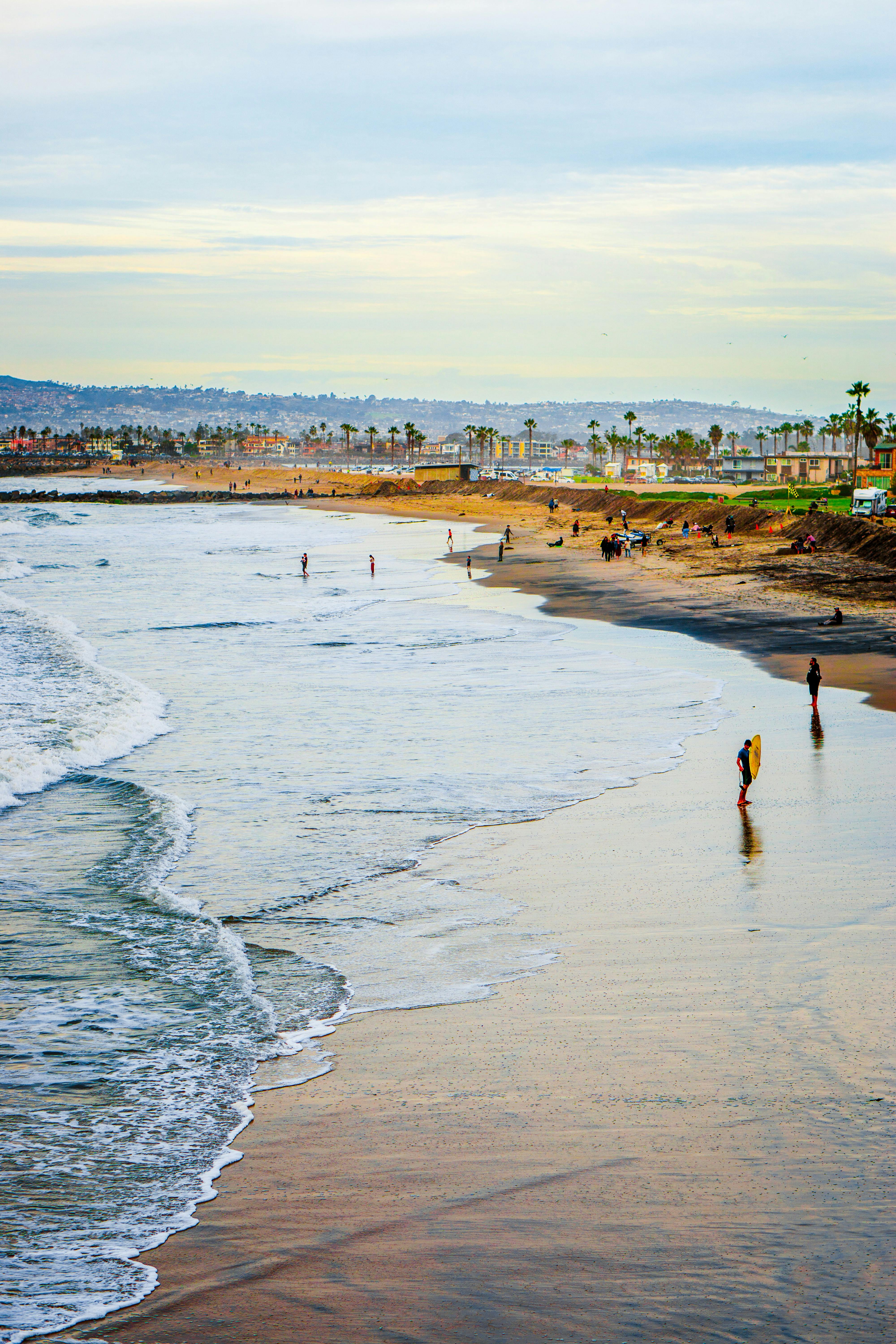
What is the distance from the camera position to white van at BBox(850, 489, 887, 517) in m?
55.5

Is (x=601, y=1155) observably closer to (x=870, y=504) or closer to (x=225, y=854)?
(x=225, y=854)

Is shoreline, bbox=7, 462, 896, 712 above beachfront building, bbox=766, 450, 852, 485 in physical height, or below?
below

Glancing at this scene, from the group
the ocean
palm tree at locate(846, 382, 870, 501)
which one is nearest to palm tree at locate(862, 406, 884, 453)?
palm tree at locate(846, 382, 870, 501)

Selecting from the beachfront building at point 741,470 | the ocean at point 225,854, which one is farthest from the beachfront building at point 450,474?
the ocean at point 225,854

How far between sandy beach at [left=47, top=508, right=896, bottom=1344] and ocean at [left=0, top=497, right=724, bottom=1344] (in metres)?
0.47

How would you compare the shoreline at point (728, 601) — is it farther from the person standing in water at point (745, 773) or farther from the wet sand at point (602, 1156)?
the wet sand at point (602, 1156)

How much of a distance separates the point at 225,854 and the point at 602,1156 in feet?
28.5

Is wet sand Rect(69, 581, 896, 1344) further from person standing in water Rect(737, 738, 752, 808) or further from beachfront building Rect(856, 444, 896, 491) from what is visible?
beachfront building Rect(856, 444, 896, 491)

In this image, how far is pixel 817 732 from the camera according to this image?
21.2m

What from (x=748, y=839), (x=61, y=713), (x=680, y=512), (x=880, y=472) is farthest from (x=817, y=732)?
(x=880, y=472)

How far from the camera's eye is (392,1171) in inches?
297

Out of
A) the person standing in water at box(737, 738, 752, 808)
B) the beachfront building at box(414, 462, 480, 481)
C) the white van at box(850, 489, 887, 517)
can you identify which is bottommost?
the person standing in water at box(737, 738, 752, 808)

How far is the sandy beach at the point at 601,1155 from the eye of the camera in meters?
6.12

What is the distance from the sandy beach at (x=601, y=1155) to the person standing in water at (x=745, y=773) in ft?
10.7
